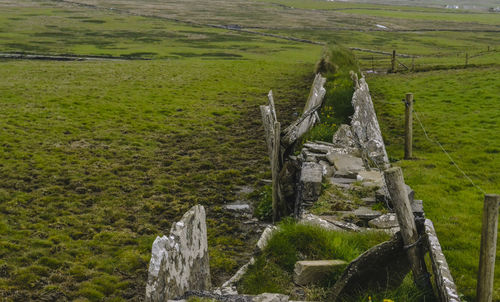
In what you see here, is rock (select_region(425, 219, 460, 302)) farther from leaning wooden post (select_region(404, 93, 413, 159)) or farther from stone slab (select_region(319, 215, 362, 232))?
leaning wooden post (select_region(404, 93, 413, 159))

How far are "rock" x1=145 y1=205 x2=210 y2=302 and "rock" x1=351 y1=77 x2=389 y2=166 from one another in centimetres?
727

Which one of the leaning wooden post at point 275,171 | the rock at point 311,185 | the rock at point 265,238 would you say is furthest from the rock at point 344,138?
the rock at point 265,238

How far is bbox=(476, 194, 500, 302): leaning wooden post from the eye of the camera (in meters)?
5.67

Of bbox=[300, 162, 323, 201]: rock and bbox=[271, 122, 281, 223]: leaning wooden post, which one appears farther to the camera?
bbox=[271, 122, 281, 223]: leaning wooden post

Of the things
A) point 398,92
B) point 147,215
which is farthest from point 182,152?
point 398,92

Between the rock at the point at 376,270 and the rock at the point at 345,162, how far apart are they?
5.35 metres

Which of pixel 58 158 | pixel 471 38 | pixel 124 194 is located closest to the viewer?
pixel 124 194

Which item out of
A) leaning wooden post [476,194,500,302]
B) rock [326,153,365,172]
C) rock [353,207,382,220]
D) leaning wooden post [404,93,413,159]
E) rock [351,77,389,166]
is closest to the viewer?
leaning wooden post [476,194,500,302]

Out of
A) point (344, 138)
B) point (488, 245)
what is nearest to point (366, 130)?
point (344, 138)

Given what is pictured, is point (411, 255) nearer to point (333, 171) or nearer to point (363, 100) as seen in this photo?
point (333, 171)

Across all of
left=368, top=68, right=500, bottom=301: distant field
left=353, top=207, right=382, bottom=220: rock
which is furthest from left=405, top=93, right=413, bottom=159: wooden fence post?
left=353, top=207, right=382, bottom=220: rock

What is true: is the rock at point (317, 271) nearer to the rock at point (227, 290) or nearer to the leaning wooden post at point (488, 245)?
the rock at point (227, 290)

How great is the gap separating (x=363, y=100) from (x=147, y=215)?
358 inches

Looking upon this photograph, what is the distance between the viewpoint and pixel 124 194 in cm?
1379
